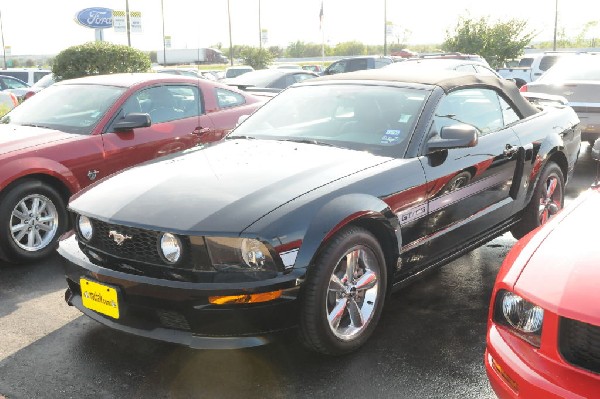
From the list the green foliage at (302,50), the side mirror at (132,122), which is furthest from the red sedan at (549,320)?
the green foliage at (302,50)

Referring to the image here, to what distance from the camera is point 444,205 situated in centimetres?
395

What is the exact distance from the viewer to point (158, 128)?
6.01 meters

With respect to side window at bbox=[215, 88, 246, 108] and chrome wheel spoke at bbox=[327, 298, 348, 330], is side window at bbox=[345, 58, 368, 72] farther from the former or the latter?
chrome wheel spoke at bbox=[327, 298, 348, 330]

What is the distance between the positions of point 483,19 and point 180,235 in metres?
30.3

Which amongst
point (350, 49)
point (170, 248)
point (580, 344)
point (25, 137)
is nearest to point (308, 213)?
point (170, 248)

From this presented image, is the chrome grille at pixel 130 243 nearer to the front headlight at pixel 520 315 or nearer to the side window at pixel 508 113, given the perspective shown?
the front headlight at pixel 520 315

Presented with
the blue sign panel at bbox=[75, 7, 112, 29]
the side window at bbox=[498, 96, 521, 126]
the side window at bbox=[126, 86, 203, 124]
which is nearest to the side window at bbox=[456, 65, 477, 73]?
the side window at bbox=[126, 86, 203, 124]

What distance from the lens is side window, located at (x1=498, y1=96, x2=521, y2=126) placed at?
4781mm

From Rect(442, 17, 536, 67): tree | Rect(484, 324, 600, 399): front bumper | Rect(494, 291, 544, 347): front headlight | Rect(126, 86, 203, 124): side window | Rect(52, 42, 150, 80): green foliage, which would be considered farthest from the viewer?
Rect(442, 17, 536, 67): tree

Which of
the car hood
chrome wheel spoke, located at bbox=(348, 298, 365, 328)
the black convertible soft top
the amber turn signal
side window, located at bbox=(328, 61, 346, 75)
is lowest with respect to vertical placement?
chrome wheel spoke, located at bbox=(348, 298, 365, 328)

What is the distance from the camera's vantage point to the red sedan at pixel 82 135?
4969 millimetres

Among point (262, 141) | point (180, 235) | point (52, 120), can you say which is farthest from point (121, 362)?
point (52, 120)

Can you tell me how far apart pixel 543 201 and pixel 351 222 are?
99.8 inches

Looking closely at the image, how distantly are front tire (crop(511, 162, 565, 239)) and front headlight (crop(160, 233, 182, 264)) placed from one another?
3002 millimetres
